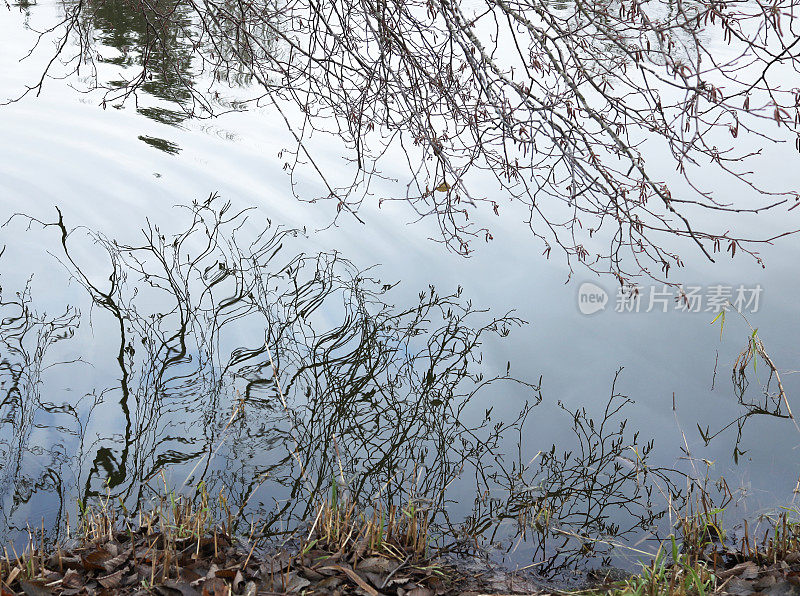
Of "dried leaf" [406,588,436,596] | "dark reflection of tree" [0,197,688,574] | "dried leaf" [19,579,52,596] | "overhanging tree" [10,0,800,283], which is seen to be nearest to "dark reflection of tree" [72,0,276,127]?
"overhanging tree" [10,0,800,283]

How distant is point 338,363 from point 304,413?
55 centimetres

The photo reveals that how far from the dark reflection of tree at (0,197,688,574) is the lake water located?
15 millimetres

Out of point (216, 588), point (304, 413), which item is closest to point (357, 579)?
point (216, 588)

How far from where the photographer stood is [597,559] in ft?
10.8

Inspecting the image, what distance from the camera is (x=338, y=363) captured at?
4.66m

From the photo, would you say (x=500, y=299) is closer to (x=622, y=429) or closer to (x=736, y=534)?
(x=622, y=429)

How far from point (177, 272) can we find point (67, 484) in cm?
230

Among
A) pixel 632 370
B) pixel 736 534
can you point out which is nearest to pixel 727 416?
pixel 632 370

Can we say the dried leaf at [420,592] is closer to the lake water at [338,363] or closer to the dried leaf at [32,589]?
the lake water at [338,363]

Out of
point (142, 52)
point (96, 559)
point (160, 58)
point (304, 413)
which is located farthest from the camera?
point (142, 52)

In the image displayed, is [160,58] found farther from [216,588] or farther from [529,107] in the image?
[216,588]

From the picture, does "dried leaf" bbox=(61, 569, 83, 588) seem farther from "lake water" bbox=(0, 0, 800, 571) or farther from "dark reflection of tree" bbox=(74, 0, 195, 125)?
"dark reflection of tree" bbox=(74, 0, 195, 125)

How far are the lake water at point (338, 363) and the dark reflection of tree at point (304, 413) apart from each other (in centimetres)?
1

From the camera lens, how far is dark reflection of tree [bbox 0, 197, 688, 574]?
3574 mm
